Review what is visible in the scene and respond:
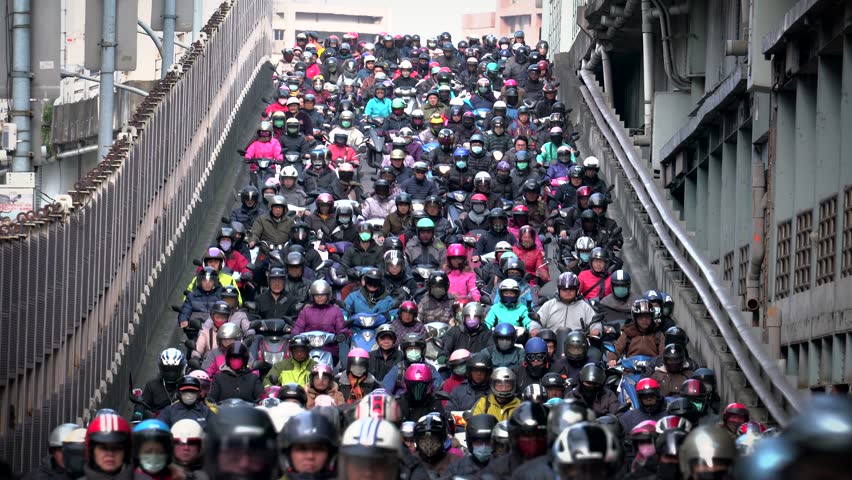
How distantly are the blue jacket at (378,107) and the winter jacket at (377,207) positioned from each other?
9364 millimetres

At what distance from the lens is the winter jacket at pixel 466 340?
21328 millimetres

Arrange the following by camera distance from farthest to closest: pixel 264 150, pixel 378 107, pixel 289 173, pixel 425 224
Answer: pixel 378 107 < pixel 264 150 < pixel 289 173 < pixel 425 224

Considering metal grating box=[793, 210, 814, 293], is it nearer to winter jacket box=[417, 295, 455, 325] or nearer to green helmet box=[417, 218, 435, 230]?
winter jacket box=[417, 295, 455, 325]

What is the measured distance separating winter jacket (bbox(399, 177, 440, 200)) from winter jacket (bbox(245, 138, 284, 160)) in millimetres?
3232

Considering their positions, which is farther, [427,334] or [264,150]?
[264,150]

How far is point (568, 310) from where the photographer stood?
22.5m

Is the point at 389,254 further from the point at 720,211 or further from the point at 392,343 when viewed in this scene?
the point at 720,211

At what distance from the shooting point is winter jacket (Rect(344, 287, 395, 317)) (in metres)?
22.9

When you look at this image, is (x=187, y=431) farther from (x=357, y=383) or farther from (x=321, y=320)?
(x=321, y=320)

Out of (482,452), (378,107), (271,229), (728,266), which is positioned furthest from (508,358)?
(378,107)

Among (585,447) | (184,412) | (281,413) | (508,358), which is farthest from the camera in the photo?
(508,358)

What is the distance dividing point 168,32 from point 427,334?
38.8 feet

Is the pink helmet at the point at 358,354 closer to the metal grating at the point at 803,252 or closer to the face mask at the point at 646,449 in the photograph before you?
the metal grating at the point at 803,252

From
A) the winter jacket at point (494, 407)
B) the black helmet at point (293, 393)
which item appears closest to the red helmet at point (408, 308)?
the winter jacket at point (494, 407)
